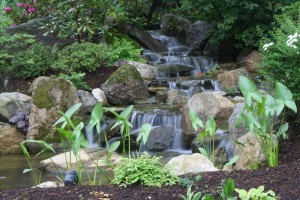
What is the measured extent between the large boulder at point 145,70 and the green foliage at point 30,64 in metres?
1.92

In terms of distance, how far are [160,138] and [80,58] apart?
3.85 meters

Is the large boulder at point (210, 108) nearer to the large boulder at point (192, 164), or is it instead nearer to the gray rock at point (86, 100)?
the gray rock at point (86, 100)

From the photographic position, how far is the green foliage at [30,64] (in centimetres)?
1126

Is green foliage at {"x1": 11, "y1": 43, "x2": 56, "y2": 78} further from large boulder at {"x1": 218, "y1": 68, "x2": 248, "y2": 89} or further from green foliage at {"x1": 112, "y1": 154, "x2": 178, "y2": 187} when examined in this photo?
green foliage at {"x1": 112, "y1": 154, "x2": 178, "y2": 187}

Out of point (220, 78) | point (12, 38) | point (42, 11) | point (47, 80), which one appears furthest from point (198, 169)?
point (42, 11)

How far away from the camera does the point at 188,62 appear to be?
13.2 m

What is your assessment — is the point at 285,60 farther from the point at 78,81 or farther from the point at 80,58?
the point at 80,58

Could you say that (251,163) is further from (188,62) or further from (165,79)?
(188,62)

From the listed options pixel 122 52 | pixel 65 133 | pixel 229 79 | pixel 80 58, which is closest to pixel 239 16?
pixel 229 79

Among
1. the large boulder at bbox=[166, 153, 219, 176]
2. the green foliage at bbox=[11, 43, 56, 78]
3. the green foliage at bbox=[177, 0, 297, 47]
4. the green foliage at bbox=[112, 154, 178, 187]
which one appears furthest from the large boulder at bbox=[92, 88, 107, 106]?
the green foliage at bbox=[112, 154, 178, 187]

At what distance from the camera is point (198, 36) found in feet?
48.9

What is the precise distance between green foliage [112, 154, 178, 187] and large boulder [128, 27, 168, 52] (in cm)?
1060

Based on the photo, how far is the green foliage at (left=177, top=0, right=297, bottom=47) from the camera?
12.3 m

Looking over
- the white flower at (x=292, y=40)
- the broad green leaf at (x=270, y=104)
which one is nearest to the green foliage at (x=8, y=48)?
the white flower at (x=292, y=40)
